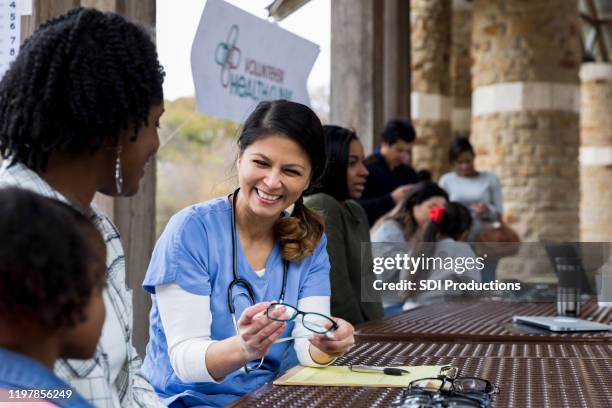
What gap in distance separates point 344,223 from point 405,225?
1.13 meters

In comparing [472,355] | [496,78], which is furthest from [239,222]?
[496,78]

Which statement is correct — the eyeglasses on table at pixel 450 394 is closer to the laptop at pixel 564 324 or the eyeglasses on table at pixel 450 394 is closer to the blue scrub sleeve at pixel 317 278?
the blue scrub sleeve at pixel 317 278

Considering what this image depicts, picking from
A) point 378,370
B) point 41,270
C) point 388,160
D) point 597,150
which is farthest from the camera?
point 597,150

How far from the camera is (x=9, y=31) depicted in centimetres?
237

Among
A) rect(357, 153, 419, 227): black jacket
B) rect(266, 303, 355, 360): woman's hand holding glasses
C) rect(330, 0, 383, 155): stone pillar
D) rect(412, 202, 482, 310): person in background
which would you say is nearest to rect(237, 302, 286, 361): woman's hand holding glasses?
rect(266, 303, 355, 360): woman's hand holding glasses

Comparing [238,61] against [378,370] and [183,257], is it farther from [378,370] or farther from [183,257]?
[378,370]

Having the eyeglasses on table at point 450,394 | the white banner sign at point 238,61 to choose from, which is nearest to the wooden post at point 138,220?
the white banner sign at point 238,61

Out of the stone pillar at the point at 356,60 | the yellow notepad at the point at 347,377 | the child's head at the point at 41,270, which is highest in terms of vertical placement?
the stone pillar at the point at 356,60

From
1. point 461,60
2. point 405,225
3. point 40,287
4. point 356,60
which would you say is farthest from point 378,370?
point 461,60

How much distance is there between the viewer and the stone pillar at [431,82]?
43.4 feet

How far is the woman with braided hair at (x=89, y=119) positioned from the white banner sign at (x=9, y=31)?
726mm

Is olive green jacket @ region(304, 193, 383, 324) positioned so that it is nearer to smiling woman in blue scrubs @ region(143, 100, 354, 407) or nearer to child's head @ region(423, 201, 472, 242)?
child's head @ region(423, 201, 472, 242)

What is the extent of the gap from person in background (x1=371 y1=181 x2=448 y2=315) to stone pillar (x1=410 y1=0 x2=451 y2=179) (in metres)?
8.54

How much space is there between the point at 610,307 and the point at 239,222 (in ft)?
6.13
